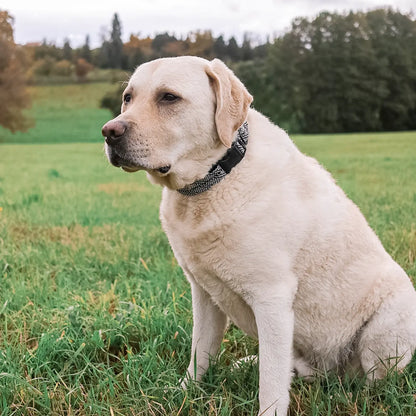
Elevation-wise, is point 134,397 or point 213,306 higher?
point 213,306

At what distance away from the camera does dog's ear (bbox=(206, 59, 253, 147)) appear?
217cm

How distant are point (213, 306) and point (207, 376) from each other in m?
0.36

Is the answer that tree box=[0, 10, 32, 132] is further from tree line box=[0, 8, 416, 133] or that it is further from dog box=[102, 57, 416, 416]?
dog box=[102, 57, 416, 416]

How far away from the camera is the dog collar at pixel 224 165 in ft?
7.50

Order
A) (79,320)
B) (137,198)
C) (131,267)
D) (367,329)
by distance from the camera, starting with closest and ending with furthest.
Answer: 1. (367,329)
2. (79,320)
3. (131,267)
4. (137,198)

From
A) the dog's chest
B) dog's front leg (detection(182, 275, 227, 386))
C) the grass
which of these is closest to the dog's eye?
the dog's chest

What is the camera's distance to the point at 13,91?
1299 inches

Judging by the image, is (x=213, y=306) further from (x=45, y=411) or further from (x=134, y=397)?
(x=45, y=411)

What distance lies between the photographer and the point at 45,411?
2367mm

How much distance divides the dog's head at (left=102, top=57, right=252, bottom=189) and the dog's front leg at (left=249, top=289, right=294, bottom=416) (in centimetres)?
65

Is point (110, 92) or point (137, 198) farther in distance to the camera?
point (110, 92)

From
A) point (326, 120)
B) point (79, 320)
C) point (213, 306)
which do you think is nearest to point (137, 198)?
point (79, 320)

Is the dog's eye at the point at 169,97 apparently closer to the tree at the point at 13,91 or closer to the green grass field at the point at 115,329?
the green grass field at the point at 115,329

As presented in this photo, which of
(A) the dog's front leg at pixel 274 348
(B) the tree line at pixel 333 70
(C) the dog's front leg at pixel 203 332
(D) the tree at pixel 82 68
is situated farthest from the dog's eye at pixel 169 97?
(D) the tree at pixel 82 68
